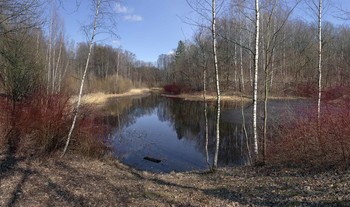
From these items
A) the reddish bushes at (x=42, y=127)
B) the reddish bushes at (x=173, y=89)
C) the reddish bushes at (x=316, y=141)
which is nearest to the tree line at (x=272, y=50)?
the reddish bushes at (x=316, y=141)

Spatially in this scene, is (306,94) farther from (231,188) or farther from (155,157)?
(231,188)

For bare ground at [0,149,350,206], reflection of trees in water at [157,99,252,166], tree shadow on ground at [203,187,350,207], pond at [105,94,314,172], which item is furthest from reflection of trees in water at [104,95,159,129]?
tree shadow on ground at [203,187,350,207]

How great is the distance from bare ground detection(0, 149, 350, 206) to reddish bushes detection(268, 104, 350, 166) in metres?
0.92

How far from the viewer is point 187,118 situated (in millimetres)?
26891

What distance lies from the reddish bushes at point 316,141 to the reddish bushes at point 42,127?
681 centimetres

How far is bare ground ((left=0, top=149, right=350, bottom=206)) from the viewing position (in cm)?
557

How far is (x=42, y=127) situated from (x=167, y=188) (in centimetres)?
526

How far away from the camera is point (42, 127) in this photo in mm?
9922

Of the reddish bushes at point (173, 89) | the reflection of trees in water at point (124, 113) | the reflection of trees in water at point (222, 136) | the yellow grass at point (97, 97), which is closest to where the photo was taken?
the reflection of trees in water at point (222, 136)

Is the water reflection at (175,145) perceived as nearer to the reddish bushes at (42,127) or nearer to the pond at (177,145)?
the pond at (177,145)

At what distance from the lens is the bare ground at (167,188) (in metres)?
5.57

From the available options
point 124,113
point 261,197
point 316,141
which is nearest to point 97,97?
point 124,113

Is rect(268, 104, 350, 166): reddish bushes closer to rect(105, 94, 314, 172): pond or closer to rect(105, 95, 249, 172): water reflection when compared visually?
rect(105, 94, 314, 172): pond

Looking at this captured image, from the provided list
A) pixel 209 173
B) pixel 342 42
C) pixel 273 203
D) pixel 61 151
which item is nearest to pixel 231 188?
pixel 273 203
